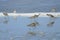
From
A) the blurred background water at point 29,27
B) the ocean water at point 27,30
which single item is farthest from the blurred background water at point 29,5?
the ocean water at point 27,30

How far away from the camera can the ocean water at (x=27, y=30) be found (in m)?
3.63

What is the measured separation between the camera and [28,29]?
13.2 ft

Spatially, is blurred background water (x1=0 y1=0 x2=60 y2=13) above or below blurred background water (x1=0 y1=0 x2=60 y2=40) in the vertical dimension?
above

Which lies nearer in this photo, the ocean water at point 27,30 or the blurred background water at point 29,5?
the ocean water at point 27,30

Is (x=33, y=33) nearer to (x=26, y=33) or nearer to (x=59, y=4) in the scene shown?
(x=26, y=33)

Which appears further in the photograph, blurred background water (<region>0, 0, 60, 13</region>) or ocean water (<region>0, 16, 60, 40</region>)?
blurred background water (<region>0, 0, 60, 13</region>)

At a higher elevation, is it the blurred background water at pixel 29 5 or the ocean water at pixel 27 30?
the blurred background water at pixel 29 5

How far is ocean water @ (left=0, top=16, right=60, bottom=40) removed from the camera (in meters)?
3.63

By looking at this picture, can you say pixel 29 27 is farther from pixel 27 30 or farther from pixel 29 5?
pixel 29 5

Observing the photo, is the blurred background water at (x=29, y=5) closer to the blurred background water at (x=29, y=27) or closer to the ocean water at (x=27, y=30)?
the blurred background water at (x=29, y=27)

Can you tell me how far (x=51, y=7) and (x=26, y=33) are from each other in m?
2.21

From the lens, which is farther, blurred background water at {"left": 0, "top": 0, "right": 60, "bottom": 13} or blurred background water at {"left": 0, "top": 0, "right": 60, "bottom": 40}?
blurred background water at {"left": 0, "top": 0, "right": 60, "bottom": 13}

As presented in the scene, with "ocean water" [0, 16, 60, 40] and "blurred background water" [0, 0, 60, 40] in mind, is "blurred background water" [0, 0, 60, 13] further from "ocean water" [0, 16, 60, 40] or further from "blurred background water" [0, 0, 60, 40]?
"ocean water" [0, 16, 60, 40]

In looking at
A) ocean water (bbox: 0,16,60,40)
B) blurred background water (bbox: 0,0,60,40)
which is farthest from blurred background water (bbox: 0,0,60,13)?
ocean water (bbox: 0,16,60,40)
